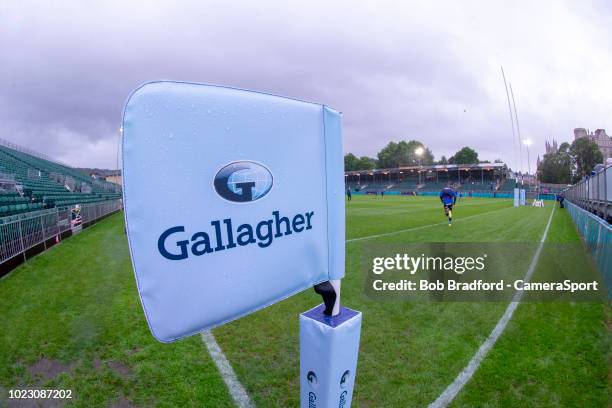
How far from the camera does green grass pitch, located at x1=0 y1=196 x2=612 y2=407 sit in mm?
2963

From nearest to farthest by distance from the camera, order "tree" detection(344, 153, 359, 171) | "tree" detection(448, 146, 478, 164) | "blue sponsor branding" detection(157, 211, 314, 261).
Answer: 1. "blue sponsor branding" detection(157, 211, 314, 261)
2. "tree" detection(448, 146, 478, 164)
3. "tree" detection(344, 153, 359, 171)

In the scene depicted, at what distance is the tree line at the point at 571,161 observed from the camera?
275 feet

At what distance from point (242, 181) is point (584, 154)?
4408 inches

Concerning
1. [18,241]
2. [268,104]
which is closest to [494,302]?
[268,104]

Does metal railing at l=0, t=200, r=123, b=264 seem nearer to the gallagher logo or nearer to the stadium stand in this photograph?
the stadium stand

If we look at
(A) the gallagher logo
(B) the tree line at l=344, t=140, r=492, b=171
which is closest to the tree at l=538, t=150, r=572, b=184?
(B) the tree line at l=344, t=140, r=492, b=171

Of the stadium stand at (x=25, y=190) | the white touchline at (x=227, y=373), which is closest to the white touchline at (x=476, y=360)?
the white touchline at (x=227, y=373)

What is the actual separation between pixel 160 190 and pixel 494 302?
5623mm

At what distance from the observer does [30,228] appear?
8711 mm

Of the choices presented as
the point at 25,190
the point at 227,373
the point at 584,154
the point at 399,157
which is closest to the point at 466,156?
the point at 399,157

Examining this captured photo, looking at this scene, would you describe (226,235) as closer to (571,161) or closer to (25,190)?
(25,190)

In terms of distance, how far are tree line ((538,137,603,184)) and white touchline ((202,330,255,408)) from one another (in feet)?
344

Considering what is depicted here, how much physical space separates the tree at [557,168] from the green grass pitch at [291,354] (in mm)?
106515

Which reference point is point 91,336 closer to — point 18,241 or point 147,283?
point 147,283
